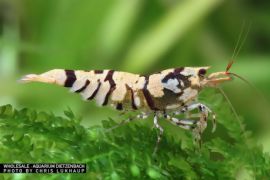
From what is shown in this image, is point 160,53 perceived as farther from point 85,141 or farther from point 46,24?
point 85,141

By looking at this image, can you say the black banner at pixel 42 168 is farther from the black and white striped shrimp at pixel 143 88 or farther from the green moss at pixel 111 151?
the black and white striped shrimp at pixel 143 88

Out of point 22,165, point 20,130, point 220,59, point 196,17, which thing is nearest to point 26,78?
point 20,130

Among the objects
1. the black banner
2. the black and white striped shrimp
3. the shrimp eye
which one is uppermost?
the shrimp eye

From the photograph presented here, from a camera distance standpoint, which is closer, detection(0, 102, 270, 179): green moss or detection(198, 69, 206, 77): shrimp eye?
detection(0, 102, 270, 179): green moss

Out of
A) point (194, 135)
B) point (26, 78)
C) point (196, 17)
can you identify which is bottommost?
point (194, 135)

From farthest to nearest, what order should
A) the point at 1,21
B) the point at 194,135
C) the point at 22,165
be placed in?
the point at 1,21, the point at 194,135, the point at 22,165

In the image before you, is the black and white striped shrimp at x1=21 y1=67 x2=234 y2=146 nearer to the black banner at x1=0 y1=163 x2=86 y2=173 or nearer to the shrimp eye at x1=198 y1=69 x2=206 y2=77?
the shrimp eye at x1=198 y1=69 x2=206 y2=77

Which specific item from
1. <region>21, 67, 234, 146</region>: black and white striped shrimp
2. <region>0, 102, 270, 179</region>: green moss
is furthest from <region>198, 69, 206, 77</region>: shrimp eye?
<region>0, 102, 270, 179</region>: green moss

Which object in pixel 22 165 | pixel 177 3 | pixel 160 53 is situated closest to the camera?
pixel 22 165
